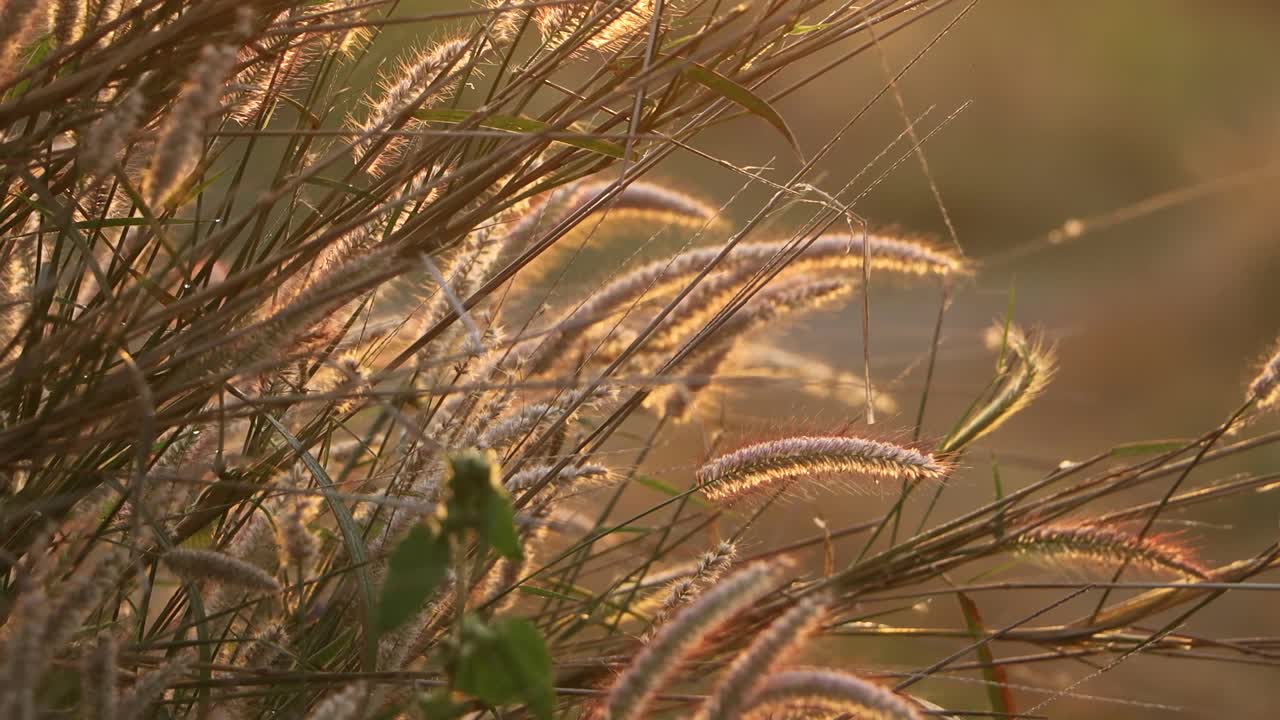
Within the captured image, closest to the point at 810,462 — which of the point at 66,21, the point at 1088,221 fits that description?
the point at 66,21

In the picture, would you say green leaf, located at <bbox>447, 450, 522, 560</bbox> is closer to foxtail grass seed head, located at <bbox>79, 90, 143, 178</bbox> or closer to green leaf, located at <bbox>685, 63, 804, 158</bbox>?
foxtail grass seed head, located at <bbox>79, 90, 143, 178</bbox>

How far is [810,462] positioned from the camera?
727mm

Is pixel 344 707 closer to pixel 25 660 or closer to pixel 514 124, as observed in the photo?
pixel 25 660

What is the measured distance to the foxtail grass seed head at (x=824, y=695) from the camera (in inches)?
18.9

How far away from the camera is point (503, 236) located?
0.93m

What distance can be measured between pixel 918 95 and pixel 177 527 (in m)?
4.00

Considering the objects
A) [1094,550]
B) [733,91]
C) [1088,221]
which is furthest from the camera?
[1088,221]

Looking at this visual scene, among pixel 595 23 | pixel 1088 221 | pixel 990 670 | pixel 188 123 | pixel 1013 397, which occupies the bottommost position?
pixel 990 670

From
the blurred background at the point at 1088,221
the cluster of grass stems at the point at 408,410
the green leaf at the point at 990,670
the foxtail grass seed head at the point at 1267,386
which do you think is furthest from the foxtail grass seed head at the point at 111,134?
the blurred background at the point at 1088,221

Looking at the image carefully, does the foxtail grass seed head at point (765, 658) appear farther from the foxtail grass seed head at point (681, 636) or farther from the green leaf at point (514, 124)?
the green leaf at point (514, 124)

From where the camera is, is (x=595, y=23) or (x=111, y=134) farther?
(x=595, y=23)

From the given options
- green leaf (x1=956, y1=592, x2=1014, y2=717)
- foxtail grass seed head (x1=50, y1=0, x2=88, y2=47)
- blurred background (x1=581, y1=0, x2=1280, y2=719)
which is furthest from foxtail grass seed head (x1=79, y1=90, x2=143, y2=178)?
blurred background (x1=581, y1=0, x2=1280, y2=719)

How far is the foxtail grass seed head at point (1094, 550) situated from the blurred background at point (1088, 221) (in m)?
0.85

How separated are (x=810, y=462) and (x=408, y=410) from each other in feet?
1.36
